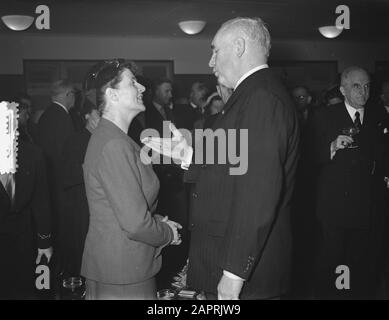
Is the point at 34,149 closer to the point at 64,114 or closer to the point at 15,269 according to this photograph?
the point at 15,269

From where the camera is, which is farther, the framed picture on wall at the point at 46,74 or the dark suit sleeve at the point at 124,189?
the framed picture on wall at the point at 46,74

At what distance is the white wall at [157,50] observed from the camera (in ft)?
17.5

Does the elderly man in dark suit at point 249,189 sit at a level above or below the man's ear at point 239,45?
below

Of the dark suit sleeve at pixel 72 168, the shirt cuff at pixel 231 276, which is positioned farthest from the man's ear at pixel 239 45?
the dark suit sleeve at pixel 72 168

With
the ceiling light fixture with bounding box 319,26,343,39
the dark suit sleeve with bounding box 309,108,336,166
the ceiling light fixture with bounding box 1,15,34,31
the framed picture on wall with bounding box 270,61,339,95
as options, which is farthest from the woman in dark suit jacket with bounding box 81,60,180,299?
the framed picture on wall with bounding box 270,61,339,95

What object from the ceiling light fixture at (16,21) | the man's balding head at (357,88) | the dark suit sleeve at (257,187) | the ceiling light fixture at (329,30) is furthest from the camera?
the ceiling light fixture at (329,30)

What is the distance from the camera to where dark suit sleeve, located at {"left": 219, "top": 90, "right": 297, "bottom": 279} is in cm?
120

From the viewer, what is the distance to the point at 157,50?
6055mm

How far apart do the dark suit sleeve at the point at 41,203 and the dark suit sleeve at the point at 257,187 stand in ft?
4.55

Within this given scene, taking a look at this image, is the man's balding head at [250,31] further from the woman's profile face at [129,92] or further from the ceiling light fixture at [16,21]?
the ceiling light fixture at [16,21]

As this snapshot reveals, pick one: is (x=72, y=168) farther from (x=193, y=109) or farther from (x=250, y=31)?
(x=193, y=109)

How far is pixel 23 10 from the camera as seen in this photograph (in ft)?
13.4

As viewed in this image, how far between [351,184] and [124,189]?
5.64ft
